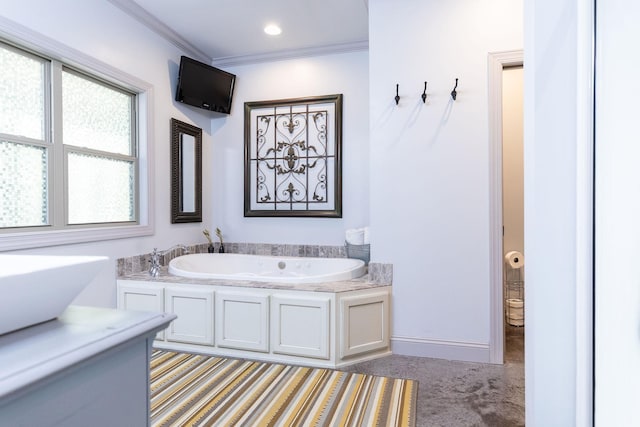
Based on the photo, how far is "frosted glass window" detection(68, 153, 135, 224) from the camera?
263 cm

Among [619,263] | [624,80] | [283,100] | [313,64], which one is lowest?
[619,263]

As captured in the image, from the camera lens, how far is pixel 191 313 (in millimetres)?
2713

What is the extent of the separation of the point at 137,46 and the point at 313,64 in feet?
5.21

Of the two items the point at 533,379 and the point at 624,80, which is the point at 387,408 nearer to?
the point at 533,379

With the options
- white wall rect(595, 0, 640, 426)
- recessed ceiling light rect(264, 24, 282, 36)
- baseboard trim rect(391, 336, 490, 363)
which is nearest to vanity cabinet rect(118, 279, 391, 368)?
baseboard trim rect(391, 336, 490, 363)

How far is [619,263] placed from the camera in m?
0.75

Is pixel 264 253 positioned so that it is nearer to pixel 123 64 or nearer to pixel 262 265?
pixel 262 265

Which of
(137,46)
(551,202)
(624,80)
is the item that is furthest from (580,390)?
(137,46)

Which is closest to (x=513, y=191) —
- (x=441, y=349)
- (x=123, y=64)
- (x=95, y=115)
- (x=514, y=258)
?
(x=514, y=258)

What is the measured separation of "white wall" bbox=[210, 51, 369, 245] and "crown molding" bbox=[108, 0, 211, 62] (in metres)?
0.40

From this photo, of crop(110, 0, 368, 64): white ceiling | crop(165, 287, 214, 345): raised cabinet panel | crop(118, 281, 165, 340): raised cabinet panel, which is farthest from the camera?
crop(110, 0, 368, 64): white ceiling

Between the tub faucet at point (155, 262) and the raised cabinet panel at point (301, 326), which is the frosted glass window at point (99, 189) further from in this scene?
the raised cabinet panel at point (301, 326)

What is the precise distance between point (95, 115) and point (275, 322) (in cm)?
208

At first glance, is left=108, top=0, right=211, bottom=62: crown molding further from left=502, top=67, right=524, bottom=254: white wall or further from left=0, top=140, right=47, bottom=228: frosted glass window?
left=502, top=67, right=524, bottom=254: white wall
